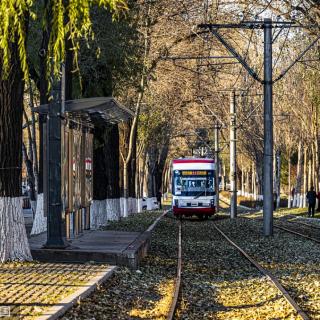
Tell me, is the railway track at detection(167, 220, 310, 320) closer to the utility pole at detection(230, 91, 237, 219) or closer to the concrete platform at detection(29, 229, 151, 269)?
the concrete platform at detection(29, 229, 151, 269)

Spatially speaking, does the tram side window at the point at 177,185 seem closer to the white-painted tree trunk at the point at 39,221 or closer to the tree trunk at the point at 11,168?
the white-painted tree trunk at the point at 39,221

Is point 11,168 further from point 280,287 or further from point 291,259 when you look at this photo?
point 291,259

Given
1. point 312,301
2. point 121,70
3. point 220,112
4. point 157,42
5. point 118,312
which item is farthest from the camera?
point 220,112

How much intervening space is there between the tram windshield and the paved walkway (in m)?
31.7

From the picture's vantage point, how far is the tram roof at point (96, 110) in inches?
675

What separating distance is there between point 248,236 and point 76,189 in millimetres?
12042

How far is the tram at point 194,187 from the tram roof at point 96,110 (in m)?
24.9

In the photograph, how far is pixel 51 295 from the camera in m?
11.5

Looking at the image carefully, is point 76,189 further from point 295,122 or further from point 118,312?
point 295,122

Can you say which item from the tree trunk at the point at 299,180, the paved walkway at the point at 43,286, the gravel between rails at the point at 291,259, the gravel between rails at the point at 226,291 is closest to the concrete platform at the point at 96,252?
the paved walkway at the point at 43,286

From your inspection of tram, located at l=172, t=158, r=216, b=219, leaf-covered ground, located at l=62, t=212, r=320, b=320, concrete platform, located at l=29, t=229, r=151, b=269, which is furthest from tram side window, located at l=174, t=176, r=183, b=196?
concrete platform, located at l=29, t=229, r=151, b=269

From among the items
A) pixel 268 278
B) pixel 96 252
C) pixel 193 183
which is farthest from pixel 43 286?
pixel 193 183

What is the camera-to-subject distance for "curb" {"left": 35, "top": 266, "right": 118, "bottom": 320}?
32.6 ft

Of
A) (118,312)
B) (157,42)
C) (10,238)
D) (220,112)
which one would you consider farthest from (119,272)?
(220,112)
